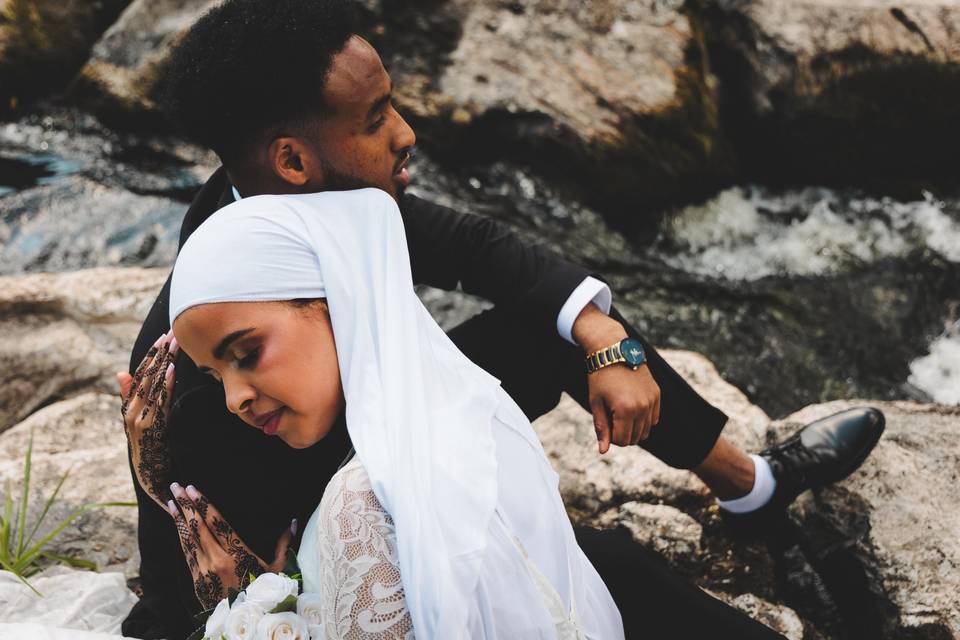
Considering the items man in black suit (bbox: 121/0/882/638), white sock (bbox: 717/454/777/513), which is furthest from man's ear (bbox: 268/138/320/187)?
white sock (bbox: 717/454/777/513)

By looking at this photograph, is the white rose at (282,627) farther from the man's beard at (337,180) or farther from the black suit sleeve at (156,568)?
the man's beard at (337,180)

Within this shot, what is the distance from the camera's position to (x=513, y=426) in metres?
1.95

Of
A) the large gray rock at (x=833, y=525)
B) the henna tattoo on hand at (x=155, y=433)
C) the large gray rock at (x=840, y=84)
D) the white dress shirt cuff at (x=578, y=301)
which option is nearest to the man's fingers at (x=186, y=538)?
the henna tattoo on hand at (x=155, y=433)

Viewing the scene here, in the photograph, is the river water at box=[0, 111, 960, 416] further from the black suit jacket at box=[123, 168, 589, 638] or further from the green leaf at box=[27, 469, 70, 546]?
the green leaf at box=[27, 469, 70, 546]

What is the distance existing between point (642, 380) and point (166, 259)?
→ 4.22 meters

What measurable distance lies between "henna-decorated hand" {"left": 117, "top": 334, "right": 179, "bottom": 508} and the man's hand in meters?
1.26

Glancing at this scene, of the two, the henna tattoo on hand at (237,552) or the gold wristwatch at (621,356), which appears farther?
the gold wristwatch at (621,356)

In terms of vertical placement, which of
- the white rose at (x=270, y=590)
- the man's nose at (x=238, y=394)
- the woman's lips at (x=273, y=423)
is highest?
the man's nose at (x=238, y=394)

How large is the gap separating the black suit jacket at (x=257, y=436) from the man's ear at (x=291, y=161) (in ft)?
1.00

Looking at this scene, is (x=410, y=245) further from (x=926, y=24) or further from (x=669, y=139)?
(x=926, y=24)

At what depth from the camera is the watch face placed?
2.60 m

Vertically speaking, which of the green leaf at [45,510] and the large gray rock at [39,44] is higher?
the green leaf at [45,510]

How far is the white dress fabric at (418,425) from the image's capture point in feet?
5.33

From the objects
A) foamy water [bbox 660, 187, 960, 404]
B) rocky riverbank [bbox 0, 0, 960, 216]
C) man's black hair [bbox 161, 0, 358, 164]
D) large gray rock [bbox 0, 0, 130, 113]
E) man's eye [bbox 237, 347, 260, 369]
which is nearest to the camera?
man's eye [bbox 237, 347, 260, 369]
